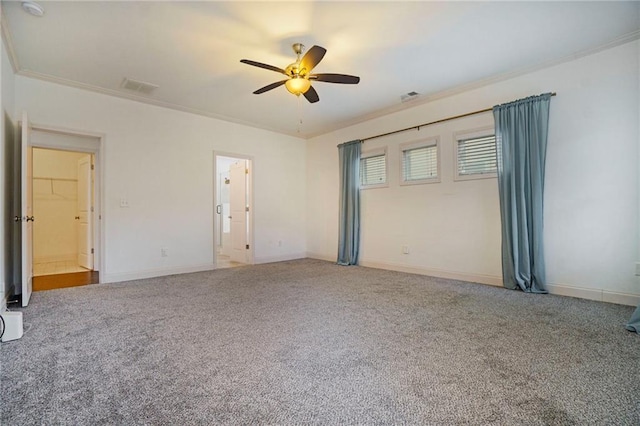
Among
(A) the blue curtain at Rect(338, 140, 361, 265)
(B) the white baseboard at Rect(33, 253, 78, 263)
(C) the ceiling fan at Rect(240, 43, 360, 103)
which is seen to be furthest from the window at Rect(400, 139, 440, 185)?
(B) the white baseboard at Rect(33, 253, 78, 263)

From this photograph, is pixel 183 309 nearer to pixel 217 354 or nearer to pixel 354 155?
pixel 217 354

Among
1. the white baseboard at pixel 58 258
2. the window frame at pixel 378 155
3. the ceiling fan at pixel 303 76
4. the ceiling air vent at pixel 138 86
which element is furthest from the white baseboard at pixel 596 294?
the white baseboard at pixel 58 258

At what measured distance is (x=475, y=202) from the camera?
4.29 m

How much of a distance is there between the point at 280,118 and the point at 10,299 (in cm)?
454

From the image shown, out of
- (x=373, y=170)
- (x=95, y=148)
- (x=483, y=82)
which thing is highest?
(x=483, y=82)

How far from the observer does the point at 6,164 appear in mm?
3432

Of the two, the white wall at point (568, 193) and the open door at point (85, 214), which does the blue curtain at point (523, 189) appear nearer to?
the white wall at point (568, 193)

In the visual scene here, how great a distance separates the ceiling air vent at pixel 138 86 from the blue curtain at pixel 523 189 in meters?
4.85

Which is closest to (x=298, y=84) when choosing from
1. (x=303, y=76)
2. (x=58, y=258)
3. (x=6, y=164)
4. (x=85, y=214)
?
(x=303, y=76)

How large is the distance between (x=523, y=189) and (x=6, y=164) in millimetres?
6154

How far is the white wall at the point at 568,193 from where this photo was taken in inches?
126

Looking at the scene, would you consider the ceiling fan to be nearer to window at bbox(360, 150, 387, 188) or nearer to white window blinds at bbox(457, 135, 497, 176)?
white window blinds at bbox(457, 135, 497, 176)

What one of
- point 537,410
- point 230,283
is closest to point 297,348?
point 537,410

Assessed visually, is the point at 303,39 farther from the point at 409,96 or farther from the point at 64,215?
the point at 64,215
